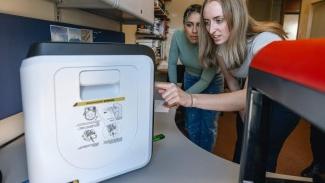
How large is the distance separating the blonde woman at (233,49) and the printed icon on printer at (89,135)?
40cm

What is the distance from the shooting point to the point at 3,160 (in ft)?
2.40

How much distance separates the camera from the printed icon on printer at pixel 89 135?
557 mm

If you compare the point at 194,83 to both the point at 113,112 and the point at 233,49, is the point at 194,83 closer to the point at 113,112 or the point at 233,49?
the point at 233,49

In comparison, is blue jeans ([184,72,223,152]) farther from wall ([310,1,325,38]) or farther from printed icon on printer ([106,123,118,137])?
wall ([310,1,325,38])

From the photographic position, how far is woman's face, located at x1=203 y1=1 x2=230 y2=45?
3.85 ft

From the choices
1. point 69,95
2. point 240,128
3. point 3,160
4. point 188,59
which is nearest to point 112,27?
point 188,59

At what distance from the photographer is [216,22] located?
1.21 metres

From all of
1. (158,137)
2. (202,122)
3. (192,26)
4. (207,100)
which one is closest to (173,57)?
(192,26)

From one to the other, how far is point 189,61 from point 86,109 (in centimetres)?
145

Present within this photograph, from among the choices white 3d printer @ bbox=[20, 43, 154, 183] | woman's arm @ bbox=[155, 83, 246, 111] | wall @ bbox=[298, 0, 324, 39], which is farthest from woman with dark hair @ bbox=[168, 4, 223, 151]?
wall @ bbox=[298, 0, 324, 39]

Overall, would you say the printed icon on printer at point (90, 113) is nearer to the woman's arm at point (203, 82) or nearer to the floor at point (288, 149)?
the woman's arm at point (203, 82)

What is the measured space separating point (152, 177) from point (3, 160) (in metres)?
0.43

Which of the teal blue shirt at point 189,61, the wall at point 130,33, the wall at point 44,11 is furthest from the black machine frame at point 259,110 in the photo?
the wall at point 130,33

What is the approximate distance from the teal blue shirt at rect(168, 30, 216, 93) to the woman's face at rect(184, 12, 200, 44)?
0.07 m
